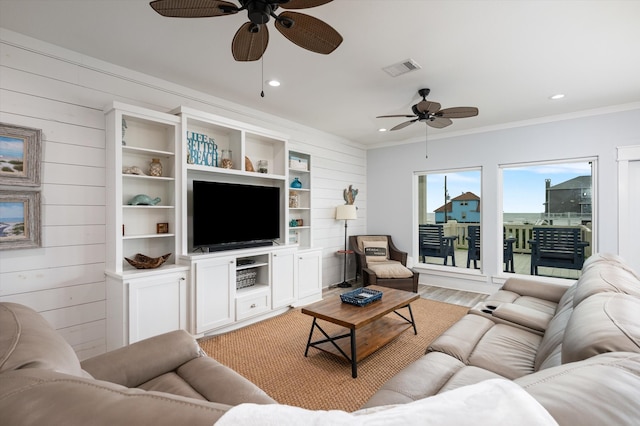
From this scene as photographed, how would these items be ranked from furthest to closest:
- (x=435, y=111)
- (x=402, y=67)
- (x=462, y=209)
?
(x=462, y=209) < (x=435, y=111) < (x=402, y=67)

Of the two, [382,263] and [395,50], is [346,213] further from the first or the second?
[395,50]

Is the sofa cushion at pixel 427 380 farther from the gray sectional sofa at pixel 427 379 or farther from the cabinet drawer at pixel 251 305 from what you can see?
the cabinet drawer at pixel 251 305

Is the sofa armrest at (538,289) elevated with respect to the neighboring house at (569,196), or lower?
lower

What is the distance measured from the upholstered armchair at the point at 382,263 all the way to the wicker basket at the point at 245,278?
1.79m

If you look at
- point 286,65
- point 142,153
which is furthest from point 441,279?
point 142,153

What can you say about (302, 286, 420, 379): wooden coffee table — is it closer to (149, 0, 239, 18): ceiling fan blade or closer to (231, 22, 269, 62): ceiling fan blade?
(231, 22, 269, 62): ceiling fan blade

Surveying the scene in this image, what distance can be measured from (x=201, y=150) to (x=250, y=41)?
1.82m

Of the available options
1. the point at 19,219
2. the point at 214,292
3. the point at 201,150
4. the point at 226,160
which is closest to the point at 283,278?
the point at 214,292

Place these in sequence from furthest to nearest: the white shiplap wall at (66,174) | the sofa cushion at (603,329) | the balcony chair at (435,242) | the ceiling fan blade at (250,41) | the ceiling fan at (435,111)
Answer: the balcony chair at (435,242) < the ceiling fan at (435,111) < the white shiplap wall at (66,174) < the ceiling fan blade at (250,41) < the sofa cushion at (603,329)

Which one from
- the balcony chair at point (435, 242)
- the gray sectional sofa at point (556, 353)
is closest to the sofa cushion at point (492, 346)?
the gray sectional sofa at point (556, 353)

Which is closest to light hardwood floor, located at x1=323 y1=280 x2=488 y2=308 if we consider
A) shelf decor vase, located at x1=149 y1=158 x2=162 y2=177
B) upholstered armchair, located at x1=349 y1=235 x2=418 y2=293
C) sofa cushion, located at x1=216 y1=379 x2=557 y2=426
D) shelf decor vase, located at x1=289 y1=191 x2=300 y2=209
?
upholstered armchair, located at x1=349 y1=235 x2=418 y2=293

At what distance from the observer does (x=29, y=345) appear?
96 cm

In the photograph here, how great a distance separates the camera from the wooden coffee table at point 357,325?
7.98 ft

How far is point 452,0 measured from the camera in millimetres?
1965
